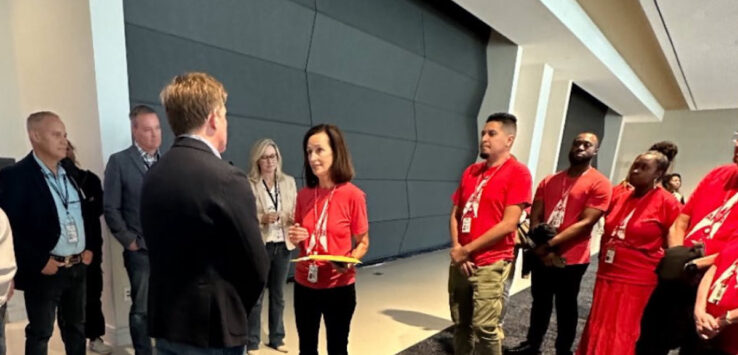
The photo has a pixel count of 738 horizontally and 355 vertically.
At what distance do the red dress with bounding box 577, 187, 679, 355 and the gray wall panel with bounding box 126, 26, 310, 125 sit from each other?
114 inches

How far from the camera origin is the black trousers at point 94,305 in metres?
2.26

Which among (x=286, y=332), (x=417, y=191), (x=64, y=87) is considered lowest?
(x=286, y=332)

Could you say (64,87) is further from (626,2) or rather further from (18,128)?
(626,2)

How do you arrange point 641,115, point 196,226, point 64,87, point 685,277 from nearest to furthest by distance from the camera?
point 196,226 → point 685,277 → point 64,87 → point 641,115

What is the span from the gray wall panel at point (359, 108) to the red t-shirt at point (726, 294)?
340 centimetres

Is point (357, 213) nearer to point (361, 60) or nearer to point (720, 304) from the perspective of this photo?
point (720, 304)

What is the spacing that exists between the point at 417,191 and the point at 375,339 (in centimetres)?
313

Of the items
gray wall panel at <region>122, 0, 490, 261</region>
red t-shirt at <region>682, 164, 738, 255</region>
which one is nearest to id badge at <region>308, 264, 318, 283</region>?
red t-shirt at <region>682, 164, 738, 255</region>

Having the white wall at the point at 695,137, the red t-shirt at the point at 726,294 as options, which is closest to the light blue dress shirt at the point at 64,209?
the red t-shirt at the point at 726,294

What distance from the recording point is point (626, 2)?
15.7 ft

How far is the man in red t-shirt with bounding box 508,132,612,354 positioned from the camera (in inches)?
92.7

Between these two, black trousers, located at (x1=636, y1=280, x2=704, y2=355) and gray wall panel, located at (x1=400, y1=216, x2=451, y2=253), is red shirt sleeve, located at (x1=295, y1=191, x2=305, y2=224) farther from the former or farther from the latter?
gray wall panel, located at (x1=400, y1=216, x2=451, y2=253)

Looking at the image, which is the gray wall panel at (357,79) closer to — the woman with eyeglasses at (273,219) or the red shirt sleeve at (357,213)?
the woman with eyeglasses at (273,219)

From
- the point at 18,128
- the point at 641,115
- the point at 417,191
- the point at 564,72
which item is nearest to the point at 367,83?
the point at 417,191
